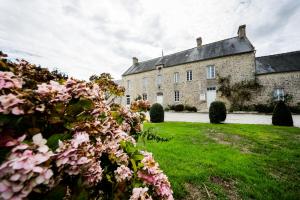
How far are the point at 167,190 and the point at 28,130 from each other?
1054 millimetres

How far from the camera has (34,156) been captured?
0.77 m

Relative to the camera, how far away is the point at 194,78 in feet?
86.9

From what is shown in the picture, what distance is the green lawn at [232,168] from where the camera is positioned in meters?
3.82

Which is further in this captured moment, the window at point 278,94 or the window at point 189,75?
the window at point 189,75

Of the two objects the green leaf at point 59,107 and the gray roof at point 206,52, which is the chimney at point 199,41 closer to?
the gray roof at point 206,52

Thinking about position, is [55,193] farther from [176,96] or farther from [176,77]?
[176,77]

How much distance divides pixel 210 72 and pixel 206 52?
294 centimetres

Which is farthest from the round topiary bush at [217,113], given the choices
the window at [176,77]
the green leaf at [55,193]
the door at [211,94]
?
the window at [176,77]

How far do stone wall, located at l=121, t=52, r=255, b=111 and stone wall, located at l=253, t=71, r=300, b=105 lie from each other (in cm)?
142

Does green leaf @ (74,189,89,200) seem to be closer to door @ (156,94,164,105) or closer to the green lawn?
the green lawn

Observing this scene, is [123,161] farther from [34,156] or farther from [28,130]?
[34,156]

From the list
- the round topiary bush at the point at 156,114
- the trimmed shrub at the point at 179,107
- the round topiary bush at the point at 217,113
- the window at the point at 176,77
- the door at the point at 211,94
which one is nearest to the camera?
the round topiary bush at the point at 217,113

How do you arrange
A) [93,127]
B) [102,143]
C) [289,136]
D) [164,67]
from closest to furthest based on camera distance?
[93,127], [102,143], [289,136], [164,67]

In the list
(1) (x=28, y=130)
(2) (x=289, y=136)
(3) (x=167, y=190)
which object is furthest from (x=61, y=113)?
(2) (x=289, y=136)
